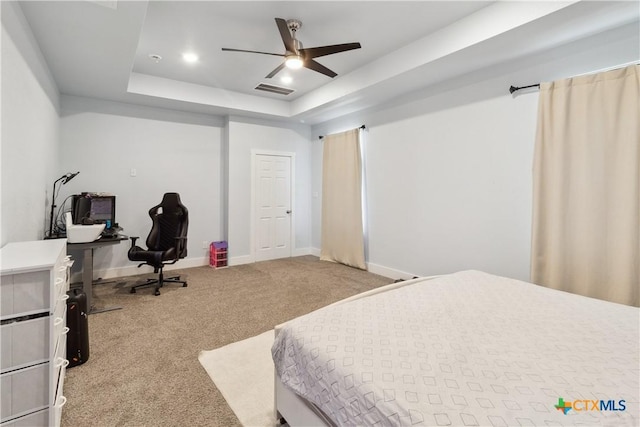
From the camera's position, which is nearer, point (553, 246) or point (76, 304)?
point (76, 304)

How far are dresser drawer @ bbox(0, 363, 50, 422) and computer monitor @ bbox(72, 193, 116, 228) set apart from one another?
2.73 meters

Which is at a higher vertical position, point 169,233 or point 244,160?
point 244,160

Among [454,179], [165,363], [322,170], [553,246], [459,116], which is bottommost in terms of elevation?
[165,363]

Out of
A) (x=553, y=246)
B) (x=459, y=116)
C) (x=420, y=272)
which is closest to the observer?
(x=553, y=246)

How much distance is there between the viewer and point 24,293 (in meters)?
1.36

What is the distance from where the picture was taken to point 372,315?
5.25ft

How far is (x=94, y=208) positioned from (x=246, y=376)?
132 inches

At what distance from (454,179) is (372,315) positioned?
8.91ft

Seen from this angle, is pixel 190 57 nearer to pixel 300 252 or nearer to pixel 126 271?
pixel 126 271

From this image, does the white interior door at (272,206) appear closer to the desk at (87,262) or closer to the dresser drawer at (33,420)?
the desk at (87,262)

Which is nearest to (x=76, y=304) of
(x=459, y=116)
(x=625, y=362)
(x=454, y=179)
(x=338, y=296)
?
(x=338, y=296)

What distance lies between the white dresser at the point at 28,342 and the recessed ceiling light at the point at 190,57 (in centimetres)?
295

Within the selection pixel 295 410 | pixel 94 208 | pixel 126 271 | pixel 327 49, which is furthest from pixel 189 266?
pixel 295 410

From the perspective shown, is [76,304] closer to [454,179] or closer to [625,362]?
[625,362]
